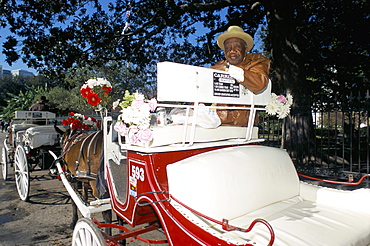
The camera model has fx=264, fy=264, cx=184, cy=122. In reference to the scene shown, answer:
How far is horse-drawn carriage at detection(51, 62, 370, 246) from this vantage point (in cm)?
209

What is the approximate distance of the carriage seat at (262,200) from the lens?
207cm

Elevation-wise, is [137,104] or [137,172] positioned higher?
[137,104]

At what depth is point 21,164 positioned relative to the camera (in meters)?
5.70

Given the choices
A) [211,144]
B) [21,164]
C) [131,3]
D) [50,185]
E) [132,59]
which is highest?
[131,3]

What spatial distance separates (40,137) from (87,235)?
434 centimetres

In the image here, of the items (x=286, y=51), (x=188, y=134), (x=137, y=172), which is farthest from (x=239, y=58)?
(x=286, y=51)

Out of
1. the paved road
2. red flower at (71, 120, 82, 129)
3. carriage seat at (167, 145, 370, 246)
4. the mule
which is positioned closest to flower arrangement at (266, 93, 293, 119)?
carriage seat at (167, 145, 370, 246)

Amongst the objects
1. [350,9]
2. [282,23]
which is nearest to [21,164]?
[282,23]

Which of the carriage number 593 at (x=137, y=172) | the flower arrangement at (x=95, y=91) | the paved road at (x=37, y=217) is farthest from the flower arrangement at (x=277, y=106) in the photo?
the paved road at (x=37, y=217)

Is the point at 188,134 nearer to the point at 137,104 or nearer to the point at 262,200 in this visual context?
the point at 137,104

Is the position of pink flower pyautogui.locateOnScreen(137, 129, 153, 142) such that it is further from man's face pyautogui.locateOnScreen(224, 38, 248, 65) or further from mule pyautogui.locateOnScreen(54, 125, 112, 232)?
man's face pyautogui.locateOnScreen(224, 38, 248, 65)

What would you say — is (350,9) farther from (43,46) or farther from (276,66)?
(43,46)

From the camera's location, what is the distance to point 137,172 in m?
2.60

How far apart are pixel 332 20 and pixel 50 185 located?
12.0m
